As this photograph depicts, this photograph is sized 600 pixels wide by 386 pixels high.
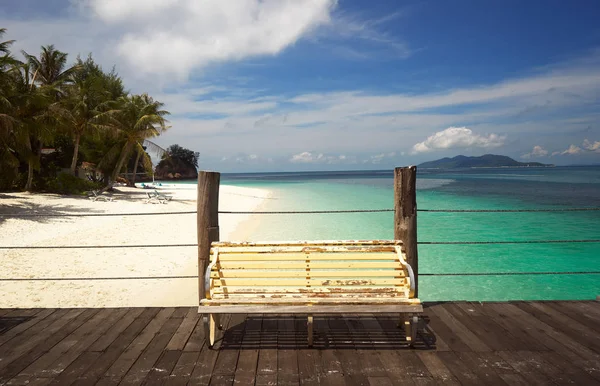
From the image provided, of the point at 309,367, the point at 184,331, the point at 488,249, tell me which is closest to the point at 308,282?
the point at 309,367

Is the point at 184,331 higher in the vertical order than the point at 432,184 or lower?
lower

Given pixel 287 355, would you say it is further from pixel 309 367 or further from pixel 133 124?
pixel 133 124

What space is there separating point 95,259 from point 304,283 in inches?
401

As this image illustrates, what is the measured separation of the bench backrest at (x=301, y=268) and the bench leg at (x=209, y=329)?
0.21 meters

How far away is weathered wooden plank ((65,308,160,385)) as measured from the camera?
2836mm

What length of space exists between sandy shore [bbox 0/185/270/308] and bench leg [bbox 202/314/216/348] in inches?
83.4

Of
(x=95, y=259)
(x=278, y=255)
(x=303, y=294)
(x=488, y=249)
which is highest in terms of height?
(x=278, y=255)

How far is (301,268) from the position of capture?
355 centimetres

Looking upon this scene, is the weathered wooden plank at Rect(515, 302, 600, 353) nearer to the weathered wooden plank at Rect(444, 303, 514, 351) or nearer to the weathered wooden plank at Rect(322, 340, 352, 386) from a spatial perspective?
the weathered wooden plank at Rect(444, 303, 514, 351)

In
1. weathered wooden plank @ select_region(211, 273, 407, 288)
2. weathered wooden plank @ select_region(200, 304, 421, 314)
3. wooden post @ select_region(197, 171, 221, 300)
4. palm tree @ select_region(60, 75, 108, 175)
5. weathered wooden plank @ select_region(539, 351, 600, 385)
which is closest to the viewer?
weathered wooden plank @ select_region(539, 351, 600, 385)

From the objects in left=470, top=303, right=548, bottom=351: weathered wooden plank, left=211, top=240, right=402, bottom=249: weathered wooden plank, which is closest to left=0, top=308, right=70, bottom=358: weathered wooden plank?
left=211, top=240, right=402, bottom=249: weathered wooden plank

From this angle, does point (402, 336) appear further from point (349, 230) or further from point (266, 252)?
point (349, 230)

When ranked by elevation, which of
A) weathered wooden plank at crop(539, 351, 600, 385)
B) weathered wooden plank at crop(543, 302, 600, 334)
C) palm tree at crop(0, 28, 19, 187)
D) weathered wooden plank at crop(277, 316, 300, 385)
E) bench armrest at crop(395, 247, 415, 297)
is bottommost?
weathered wooden plank at crop(277, 316, 300, 385)

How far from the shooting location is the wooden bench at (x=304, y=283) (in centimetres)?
316
